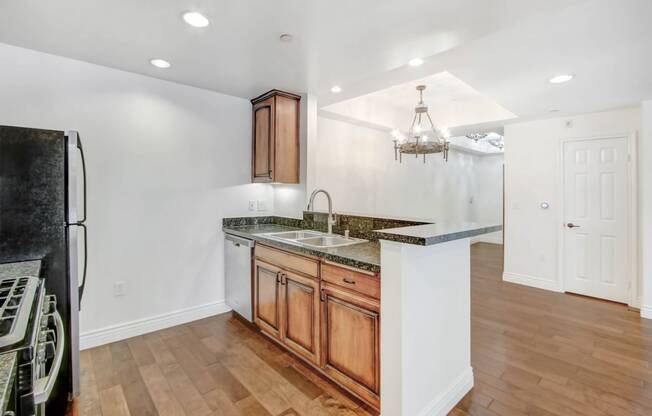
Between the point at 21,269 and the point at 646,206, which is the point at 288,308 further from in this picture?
the point at 646,206

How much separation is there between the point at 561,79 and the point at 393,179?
2.89 metres

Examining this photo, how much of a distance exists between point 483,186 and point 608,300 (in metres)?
4.74

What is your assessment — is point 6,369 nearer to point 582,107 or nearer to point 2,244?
point 2,244

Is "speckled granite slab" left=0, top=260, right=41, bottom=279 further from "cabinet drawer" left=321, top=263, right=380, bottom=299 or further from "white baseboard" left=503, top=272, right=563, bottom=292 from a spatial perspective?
"white baseboard" left=503, top=272, right=563, bottom=292

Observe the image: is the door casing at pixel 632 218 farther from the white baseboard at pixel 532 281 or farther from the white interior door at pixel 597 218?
the white baseboard at pixel 532 281

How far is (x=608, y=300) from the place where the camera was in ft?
12.6

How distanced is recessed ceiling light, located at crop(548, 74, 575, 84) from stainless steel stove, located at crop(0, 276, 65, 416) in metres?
3.84

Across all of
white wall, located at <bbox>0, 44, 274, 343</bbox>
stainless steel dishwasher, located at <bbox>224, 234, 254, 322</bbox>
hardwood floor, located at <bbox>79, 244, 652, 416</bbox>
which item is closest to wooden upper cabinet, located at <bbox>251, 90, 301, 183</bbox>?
white wall, located at <bbox>0, 44, 274, 343</bbox>

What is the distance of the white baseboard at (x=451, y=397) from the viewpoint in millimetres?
1756

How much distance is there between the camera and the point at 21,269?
60.6 inches

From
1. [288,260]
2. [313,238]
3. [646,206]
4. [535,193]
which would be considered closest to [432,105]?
[535,193]

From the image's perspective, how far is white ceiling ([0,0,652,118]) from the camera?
1.80m

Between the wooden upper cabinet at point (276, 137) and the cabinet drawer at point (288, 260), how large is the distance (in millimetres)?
850

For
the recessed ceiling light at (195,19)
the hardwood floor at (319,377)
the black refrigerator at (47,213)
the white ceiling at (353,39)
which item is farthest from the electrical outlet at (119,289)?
the recessed ceiling light at (195,19)
